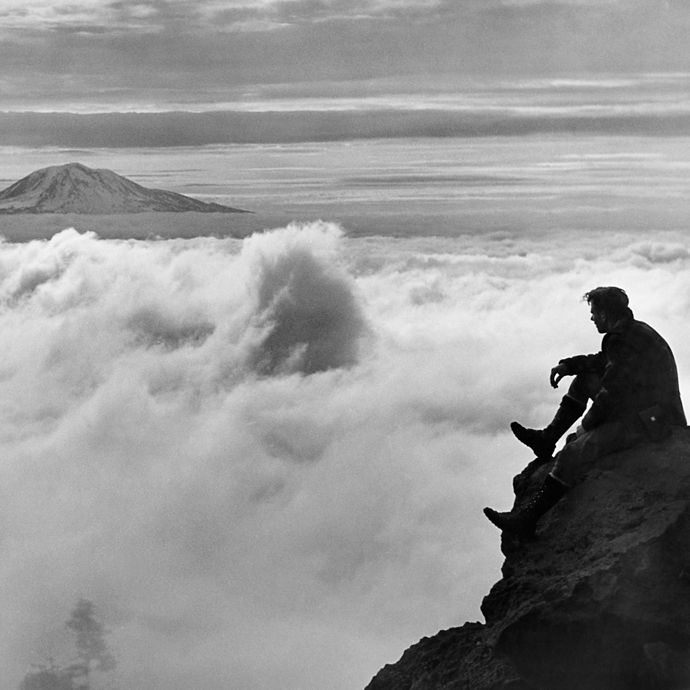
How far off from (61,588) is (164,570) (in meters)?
14.3

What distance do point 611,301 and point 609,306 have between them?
0.24 ft

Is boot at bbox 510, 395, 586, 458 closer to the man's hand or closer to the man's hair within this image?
the man's hand

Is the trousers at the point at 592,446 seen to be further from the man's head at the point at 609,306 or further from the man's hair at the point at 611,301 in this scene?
the man's hair at the point at 611,301

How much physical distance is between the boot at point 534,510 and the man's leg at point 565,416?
3.16ft

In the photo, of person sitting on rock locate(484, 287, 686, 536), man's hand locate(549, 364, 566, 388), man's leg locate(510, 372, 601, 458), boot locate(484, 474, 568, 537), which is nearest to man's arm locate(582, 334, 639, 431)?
person sitting on rock locate(484, 287, 686, 536)

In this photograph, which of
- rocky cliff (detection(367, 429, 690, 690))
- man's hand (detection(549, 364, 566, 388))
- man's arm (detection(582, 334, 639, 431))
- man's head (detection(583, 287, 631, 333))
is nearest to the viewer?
rocky cliff (detection(367, 429, 690, 690))

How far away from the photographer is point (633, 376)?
15.5 metres

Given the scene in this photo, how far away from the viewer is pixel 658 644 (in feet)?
45.8

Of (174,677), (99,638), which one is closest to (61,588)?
(99,638)

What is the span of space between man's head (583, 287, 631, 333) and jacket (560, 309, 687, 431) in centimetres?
15

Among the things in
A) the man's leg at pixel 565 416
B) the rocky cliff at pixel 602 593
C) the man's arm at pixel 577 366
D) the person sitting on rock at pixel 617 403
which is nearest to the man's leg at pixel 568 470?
the person sitting on rock at pixel 617 403

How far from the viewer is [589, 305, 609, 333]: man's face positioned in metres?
Answer: 16.0

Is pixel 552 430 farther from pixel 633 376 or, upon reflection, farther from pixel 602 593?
pixel 602 593

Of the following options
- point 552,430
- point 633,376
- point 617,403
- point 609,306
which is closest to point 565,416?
point 552,430
